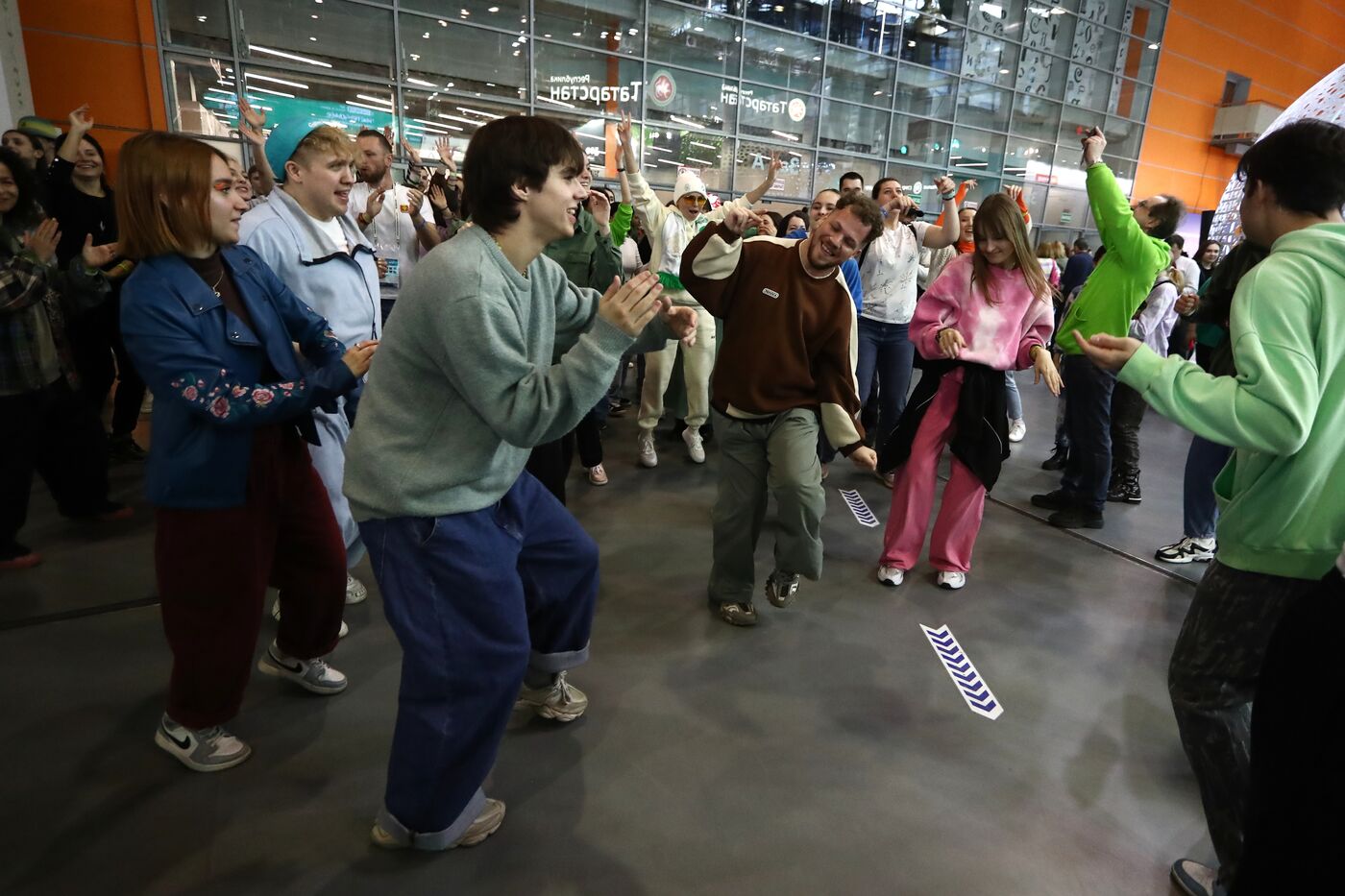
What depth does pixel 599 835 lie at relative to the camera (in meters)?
1.88

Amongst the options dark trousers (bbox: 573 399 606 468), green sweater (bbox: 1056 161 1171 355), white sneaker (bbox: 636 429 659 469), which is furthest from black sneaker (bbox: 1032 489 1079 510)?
dark trousers (bbox: 573 399 606 468)

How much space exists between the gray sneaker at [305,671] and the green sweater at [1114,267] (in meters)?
3.62

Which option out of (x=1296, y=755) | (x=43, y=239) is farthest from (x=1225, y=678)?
(x=43, y=239)

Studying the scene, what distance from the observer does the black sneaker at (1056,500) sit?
441cm

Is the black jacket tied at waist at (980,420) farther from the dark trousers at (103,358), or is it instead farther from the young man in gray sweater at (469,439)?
the dark trousers at (103,358)

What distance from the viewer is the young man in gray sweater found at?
4.69 feet

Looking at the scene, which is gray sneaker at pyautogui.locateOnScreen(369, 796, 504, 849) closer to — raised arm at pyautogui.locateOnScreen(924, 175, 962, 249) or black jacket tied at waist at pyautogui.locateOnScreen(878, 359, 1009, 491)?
black jacket tied at waist at pyautogui.locateOnScreen(878, 359, 1009, 491)

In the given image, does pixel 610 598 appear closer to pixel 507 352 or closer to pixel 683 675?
pixel 683 675

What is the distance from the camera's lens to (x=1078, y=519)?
425cm

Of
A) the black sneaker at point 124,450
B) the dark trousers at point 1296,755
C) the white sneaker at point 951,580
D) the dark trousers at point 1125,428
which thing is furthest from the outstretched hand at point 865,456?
the black sneaker at point 124,450

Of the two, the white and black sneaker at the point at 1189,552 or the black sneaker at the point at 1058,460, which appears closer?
the white and black sneaker at the point at 1189,552

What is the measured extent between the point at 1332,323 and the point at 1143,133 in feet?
62.8

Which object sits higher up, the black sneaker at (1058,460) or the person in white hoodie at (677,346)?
the person in white hoodie at (677,346)

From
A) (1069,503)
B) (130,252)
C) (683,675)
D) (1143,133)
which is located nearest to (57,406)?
(130,252)
